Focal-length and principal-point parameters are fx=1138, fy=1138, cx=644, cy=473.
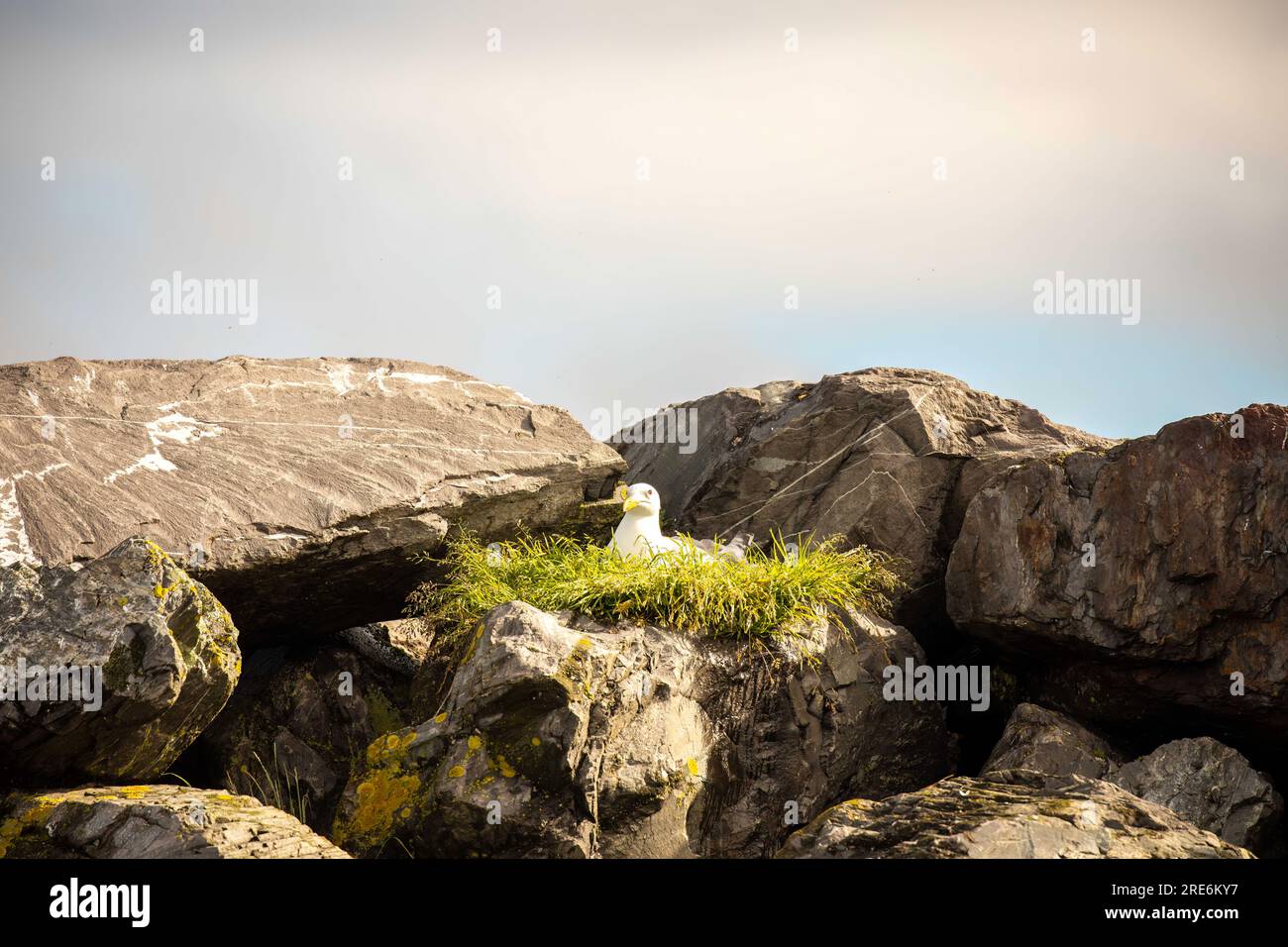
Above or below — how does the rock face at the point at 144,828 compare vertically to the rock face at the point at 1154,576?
below

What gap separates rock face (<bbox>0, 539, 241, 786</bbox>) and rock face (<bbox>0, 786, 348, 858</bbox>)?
0.27m

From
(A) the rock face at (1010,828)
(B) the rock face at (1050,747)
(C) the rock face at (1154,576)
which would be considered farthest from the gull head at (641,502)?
(A) the rock face at (1010,828)

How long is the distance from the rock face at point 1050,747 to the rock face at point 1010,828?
215 cm

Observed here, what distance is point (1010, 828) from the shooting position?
218 inches

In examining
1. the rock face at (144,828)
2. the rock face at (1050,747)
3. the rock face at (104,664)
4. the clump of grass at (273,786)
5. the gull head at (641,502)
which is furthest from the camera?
the gull head at (641,502)

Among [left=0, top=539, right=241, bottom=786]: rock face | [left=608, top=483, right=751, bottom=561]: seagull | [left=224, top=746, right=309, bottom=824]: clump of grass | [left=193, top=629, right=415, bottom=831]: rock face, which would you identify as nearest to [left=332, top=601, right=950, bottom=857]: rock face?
[left=608, top=483, right=751, bottom=561]: seagull

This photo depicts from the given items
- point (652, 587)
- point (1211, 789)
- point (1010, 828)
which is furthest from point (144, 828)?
point (1211, 789)

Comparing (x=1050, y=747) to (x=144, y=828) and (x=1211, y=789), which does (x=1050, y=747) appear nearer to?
(x=1211, y=789)

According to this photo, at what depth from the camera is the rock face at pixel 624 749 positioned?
6.93 metres

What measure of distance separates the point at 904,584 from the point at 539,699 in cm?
432

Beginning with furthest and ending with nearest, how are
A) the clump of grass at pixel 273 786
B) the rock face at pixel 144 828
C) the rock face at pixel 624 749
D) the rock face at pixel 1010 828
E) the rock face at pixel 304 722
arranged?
the rock face at pixel 304 722 → the clump of grass at pixel 273 786 → the rock face at pixel 624 749 → the rock face at pixel 144 828 → the rock face at pixel 1010 828

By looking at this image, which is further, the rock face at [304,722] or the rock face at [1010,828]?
the rock face at [304,722]

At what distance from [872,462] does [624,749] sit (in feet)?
14.5

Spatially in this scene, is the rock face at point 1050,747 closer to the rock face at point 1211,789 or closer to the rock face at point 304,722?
the rock face at point 1211,789
